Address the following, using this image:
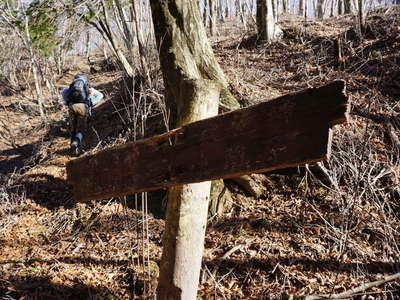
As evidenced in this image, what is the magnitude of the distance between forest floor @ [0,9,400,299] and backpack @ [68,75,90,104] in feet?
4.53

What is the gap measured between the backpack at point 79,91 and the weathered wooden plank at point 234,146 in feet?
18.2

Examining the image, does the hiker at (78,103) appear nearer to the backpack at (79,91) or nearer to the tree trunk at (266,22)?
the backpack at (79,91)

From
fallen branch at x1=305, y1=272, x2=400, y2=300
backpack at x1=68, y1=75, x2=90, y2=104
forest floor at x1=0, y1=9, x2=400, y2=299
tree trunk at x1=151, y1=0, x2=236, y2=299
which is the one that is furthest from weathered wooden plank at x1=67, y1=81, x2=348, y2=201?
backpack at x1=68, y1=75, x2=90, y2=104

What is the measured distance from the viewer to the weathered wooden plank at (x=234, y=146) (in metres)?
1.06

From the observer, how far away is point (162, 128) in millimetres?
4855

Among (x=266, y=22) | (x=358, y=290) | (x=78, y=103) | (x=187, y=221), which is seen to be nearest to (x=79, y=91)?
(x=78, y=103)

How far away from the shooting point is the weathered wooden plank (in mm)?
1062

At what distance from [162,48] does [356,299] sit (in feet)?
10.0

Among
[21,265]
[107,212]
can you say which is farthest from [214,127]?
[107,212]

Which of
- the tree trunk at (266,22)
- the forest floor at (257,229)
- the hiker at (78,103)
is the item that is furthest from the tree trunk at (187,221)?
the tree trunk at (266,22)

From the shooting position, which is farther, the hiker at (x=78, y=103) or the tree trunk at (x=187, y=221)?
the hiker at (x=78, y=103)

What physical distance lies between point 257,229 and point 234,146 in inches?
101

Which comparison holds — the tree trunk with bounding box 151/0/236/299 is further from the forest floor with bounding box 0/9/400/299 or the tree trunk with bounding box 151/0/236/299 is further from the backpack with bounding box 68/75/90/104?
the backpack with bounding box 68/75/90/104

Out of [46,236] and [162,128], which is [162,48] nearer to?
[162,128]
